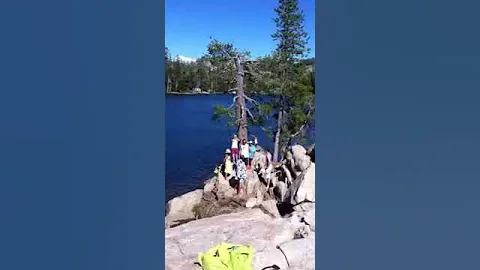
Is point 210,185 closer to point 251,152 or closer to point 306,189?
point 251,152

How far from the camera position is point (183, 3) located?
34.2ft

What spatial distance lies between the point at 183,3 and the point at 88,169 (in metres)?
9.74

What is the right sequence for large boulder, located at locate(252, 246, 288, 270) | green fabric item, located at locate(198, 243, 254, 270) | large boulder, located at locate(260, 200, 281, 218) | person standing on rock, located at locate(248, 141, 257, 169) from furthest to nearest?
person standing on rock, located at locate(248, 141, 257, 169)
large boulder, located at locate(260, 200, 281, 218)
large boulder, located at locate(252, 246, 288, 270)
green fabric item, located at locate(198, 243, 254, 270)

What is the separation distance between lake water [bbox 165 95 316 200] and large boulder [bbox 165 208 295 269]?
2017 mm

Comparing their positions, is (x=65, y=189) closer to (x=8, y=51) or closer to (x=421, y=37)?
(x=8, y=51)

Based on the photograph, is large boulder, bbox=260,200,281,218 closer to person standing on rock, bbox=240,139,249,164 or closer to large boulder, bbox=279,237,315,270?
person standing on rock, bbox=240,139,249,164

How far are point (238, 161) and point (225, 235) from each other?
6.67 feet

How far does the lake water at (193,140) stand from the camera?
8.37m

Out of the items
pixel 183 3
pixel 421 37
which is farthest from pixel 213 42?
pixel 421 37

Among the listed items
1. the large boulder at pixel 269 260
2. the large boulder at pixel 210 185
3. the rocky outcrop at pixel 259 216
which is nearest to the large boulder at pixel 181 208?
the rocky outcrop at pixel 259 216

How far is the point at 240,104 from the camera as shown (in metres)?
7.83

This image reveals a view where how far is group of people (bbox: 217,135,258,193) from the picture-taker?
7207 mm

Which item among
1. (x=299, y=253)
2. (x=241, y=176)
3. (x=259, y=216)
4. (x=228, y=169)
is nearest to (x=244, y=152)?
(x=228, y=169)

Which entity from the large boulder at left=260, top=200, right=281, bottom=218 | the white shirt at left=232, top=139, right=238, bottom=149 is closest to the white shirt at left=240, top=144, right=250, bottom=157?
the white shirt at left=232, top=139, right=238, bottom=149
